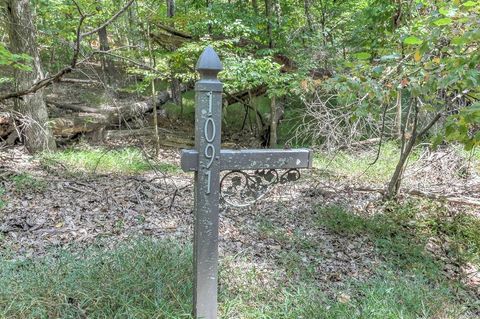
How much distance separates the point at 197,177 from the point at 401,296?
6.00 feet

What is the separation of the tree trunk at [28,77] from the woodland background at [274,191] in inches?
0.9

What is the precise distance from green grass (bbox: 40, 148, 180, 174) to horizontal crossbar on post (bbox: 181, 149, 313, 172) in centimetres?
384

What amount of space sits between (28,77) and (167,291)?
17.3ft

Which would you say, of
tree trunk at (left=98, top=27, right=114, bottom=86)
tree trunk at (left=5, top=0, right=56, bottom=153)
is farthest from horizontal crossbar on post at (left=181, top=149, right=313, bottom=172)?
tree trunk at (left=98, top=27, right=114, bottom=86)

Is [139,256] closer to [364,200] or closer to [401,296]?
[401,296]

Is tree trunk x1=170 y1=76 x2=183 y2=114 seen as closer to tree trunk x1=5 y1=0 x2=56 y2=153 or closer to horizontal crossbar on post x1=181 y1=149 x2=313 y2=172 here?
tree trunk x1=5 y1=0 x2=56 y2=153

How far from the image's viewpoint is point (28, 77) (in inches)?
247

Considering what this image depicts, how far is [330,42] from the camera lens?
9008mm

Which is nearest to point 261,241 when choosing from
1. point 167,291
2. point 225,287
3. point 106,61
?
point 225,287

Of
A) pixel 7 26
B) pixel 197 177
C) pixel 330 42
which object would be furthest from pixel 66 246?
pixel 330 42

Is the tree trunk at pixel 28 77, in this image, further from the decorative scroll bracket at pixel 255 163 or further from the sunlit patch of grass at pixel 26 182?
the decorative scroll bracket at pixel 255 163

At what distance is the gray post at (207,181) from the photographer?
6.59 feet

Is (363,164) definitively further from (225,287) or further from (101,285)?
(101,285)

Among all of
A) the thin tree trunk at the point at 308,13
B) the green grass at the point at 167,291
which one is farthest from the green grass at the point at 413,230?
the thin tree trunk at the point at 308,13
